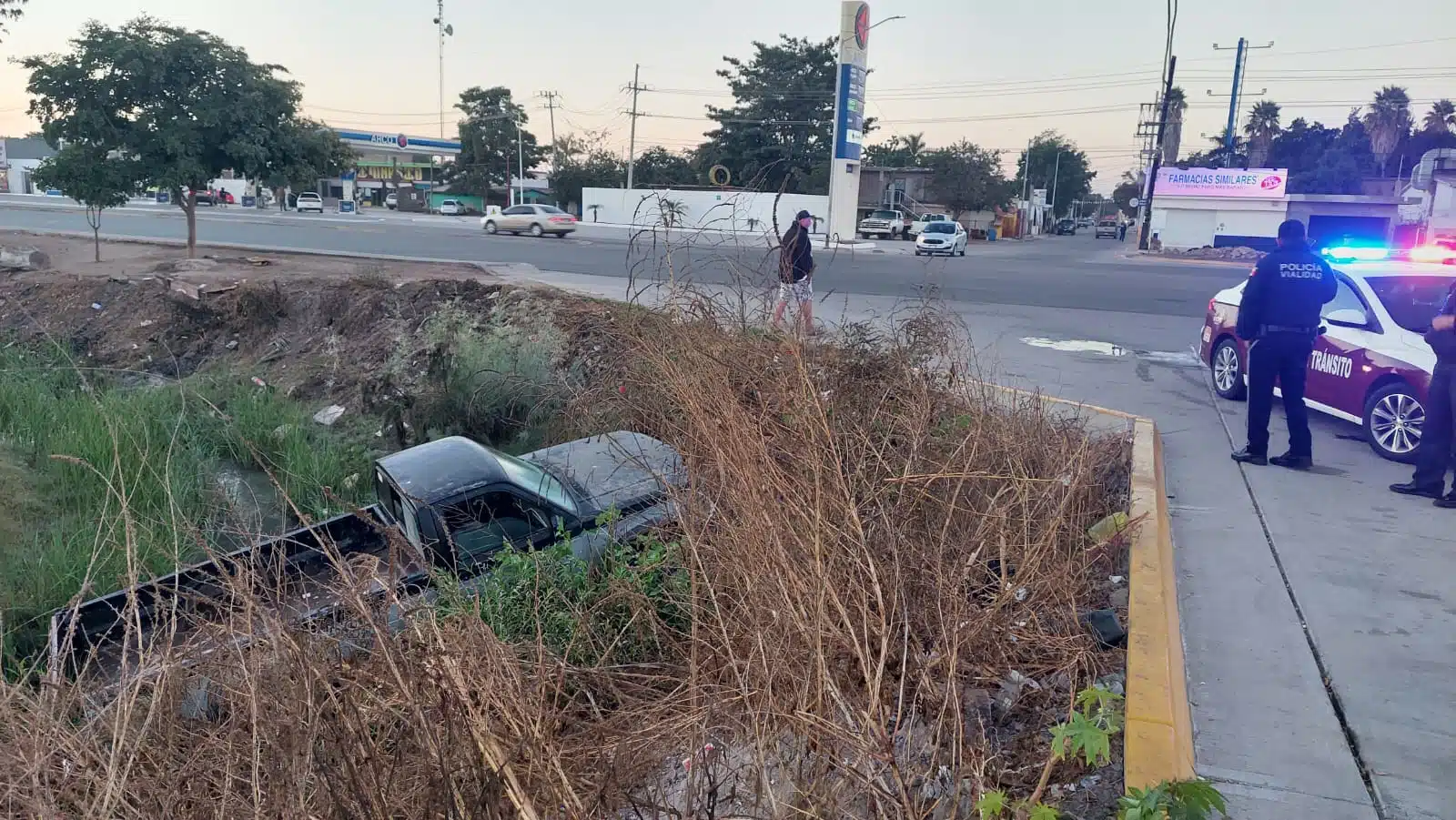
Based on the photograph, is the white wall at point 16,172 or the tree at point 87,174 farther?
the white wall at point 16,172

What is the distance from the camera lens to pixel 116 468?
16.5ft

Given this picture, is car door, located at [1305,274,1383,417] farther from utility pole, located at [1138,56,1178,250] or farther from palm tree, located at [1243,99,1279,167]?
palm tree, located at [1243,99,1279,167]

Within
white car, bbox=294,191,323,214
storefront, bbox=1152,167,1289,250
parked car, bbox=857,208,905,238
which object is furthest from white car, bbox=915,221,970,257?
white car, bbox=294,191,323,214

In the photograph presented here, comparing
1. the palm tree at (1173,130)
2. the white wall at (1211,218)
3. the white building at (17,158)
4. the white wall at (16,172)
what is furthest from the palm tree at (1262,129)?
the white wall at (16,172)

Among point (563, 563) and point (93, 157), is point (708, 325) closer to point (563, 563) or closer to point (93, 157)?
point (563, 563)

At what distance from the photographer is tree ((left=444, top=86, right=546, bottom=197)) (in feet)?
246

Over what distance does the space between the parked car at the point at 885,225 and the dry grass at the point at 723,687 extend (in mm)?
47041

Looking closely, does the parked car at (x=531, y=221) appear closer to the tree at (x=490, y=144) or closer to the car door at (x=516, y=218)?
the car door at (x=516, y=218)

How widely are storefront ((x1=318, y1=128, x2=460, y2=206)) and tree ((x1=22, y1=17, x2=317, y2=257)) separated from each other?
58.1 meters

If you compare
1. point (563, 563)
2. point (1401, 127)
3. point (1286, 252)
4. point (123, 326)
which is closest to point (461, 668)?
point (563, 563)

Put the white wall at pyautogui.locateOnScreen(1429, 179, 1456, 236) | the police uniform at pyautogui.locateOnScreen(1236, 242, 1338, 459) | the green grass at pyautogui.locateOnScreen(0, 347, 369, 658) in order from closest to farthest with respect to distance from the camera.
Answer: the green grass at pyautogui.locateOnScreen(0, 347, 369, 658) → the police uniform at pyautogui.locateOnScreen(1236, 242, 1338, 459) → the white wall at pyautogui.locateOnScreen(1429, 179, 1456, 236)

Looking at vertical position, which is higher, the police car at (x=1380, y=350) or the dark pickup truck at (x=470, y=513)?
the police car at (x=1380, y=350)

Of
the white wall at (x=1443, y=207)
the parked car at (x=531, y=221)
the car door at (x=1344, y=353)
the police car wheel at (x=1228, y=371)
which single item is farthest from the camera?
the parked car at (x=531, y=221)

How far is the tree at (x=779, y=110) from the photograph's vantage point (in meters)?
65.5
